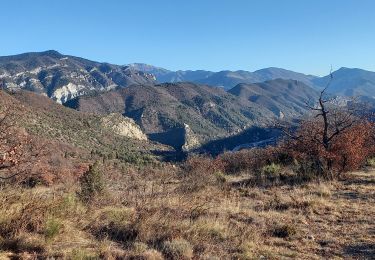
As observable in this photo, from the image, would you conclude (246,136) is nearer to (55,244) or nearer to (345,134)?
(345,134)

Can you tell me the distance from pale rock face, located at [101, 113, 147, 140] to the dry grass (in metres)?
109

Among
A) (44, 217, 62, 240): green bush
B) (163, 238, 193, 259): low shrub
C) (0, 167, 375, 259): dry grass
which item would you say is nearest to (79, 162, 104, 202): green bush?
(0, 167, 375, 259): dry grass

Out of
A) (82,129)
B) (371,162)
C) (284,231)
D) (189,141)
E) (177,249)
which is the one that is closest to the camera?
(177,249)

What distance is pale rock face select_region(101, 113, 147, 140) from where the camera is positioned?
12006 centimetres

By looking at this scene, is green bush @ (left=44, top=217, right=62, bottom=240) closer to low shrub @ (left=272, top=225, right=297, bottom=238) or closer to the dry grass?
the dry grass

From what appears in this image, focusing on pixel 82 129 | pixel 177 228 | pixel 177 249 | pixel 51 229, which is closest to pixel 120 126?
pixel 82 129

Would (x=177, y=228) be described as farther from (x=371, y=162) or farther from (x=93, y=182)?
(x=371, y=162)

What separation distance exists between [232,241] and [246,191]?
5071 mm

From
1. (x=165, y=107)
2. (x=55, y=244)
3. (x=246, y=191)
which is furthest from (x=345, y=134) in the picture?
(x=165, y=107)

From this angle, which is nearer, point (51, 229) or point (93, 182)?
point (51, 229)

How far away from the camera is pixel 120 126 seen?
126500 mm

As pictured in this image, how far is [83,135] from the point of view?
91.1 m

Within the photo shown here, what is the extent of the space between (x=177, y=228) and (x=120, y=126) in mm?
121161

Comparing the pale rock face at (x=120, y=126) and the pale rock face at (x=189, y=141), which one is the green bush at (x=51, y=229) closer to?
the pale rock face at (x=120, y=126)
